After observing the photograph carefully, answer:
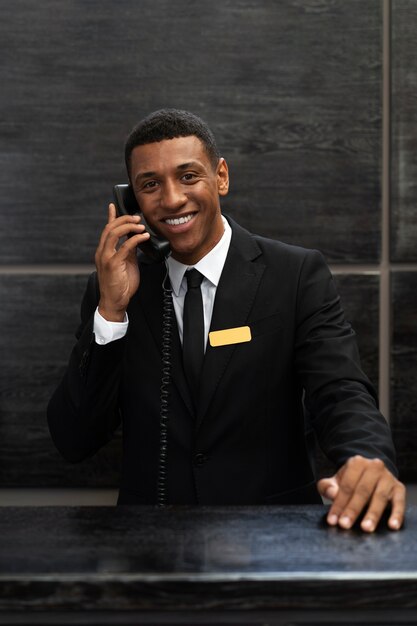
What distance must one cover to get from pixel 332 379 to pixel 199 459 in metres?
0.30

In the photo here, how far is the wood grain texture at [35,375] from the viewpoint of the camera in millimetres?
2000

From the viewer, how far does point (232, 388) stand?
154cm

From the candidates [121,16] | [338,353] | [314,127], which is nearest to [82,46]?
[121,16]

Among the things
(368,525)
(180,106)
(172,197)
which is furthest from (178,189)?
(368,525)

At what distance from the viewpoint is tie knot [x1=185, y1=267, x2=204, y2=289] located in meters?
1.57

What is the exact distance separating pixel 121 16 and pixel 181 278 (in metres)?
0.77

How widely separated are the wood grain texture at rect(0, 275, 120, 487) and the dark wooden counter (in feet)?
3.78

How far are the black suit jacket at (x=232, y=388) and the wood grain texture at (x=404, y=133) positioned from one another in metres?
0.44

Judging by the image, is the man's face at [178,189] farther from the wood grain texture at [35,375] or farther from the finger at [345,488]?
the finger at [345,488]

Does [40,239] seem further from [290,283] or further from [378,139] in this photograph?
[378,139]

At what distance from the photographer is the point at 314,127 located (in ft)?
6.48

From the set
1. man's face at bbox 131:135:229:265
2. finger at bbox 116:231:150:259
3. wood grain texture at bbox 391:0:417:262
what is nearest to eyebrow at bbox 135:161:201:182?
man's face at bbox 131:135:229:265

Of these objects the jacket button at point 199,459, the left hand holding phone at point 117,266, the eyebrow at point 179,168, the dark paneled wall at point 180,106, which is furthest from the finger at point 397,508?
the dark paneled wall at point 180,106

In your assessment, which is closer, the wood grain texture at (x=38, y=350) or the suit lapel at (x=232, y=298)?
the suit lapel at (x=232, y=298)
